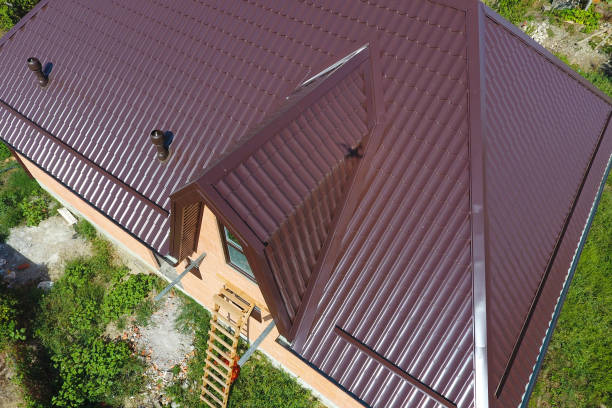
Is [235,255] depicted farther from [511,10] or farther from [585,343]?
[511,10]

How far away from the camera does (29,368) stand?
9406 millimetres

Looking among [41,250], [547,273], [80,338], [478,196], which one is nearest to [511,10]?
[547,273]

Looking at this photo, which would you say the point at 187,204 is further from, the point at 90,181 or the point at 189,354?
the point at 189,354

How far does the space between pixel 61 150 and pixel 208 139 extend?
4431 mm

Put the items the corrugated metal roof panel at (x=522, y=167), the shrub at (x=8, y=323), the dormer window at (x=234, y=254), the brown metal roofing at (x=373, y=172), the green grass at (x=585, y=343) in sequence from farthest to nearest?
1. the shrub at (x=8, y=323)
2. the green grass at (x=585, y=343)
3. the dormer window at (x=234, y=254)
4. the corrugated metal roof panel at (x=522, y=167)
5. the brown metal roofing at (x=373, y=172)

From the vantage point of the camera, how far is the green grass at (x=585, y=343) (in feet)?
31.6

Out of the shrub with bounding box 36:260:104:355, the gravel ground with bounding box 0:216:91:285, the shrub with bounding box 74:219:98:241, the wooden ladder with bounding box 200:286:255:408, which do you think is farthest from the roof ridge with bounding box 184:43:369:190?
the gravel ground with bounding box 0:216:91:285

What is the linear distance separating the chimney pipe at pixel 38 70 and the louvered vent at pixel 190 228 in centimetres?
654

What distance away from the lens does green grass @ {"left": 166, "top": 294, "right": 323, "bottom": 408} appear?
9258 millimetres

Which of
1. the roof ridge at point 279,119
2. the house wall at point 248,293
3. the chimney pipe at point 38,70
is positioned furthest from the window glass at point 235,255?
the chimney pipe at point 38,70

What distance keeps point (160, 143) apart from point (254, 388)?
6643 mm

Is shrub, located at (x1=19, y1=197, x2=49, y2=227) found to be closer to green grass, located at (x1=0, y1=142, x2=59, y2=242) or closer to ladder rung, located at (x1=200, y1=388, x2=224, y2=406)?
green grass, located at (x1=0, y1=142, x2=59, y2=242)

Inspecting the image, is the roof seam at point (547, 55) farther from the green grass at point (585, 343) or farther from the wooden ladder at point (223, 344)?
the wooden ladder at point (223, 344)

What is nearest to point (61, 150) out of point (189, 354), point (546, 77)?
point (189, 354)
